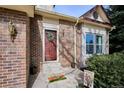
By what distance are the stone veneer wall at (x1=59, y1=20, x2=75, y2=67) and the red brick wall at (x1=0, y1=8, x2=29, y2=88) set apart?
4731mm

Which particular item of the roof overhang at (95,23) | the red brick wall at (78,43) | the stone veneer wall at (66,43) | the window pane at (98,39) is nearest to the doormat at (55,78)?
the stone veneer wall at (66,43)

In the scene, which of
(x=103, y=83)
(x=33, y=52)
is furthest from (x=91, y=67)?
(x=33, y=52)

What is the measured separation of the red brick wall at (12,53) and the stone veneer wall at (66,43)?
4.73 metres

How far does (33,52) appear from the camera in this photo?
9.52 meters

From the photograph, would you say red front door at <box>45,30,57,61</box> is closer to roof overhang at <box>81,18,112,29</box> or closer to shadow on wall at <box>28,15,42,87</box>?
shadow on wall at <box>28,15,42,87</box>

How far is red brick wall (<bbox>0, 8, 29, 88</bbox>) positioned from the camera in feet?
19.1

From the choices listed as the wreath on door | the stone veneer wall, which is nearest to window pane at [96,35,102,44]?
the stone veneer wall

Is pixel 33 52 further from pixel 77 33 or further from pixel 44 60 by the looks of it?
pixel 77 33

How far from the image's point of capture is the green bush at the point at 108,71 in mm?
6258

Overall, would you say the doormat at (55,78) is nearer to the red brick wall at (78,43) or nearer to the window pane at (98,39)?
the red brick wall at (78,43)

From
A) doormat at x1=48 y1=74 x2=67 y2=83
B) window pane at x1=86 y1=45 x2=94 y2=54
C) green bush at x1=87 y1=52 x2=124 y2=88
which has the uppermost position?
window pane at x1=86 y1=45 x2=94 y2=54

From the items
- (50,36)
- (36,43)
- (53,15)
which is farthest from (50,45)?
(53,15)

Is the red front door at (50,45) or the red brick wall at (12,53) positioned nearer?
the red brick wall at (12,53)

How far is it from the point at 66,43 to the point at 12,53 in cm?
565
